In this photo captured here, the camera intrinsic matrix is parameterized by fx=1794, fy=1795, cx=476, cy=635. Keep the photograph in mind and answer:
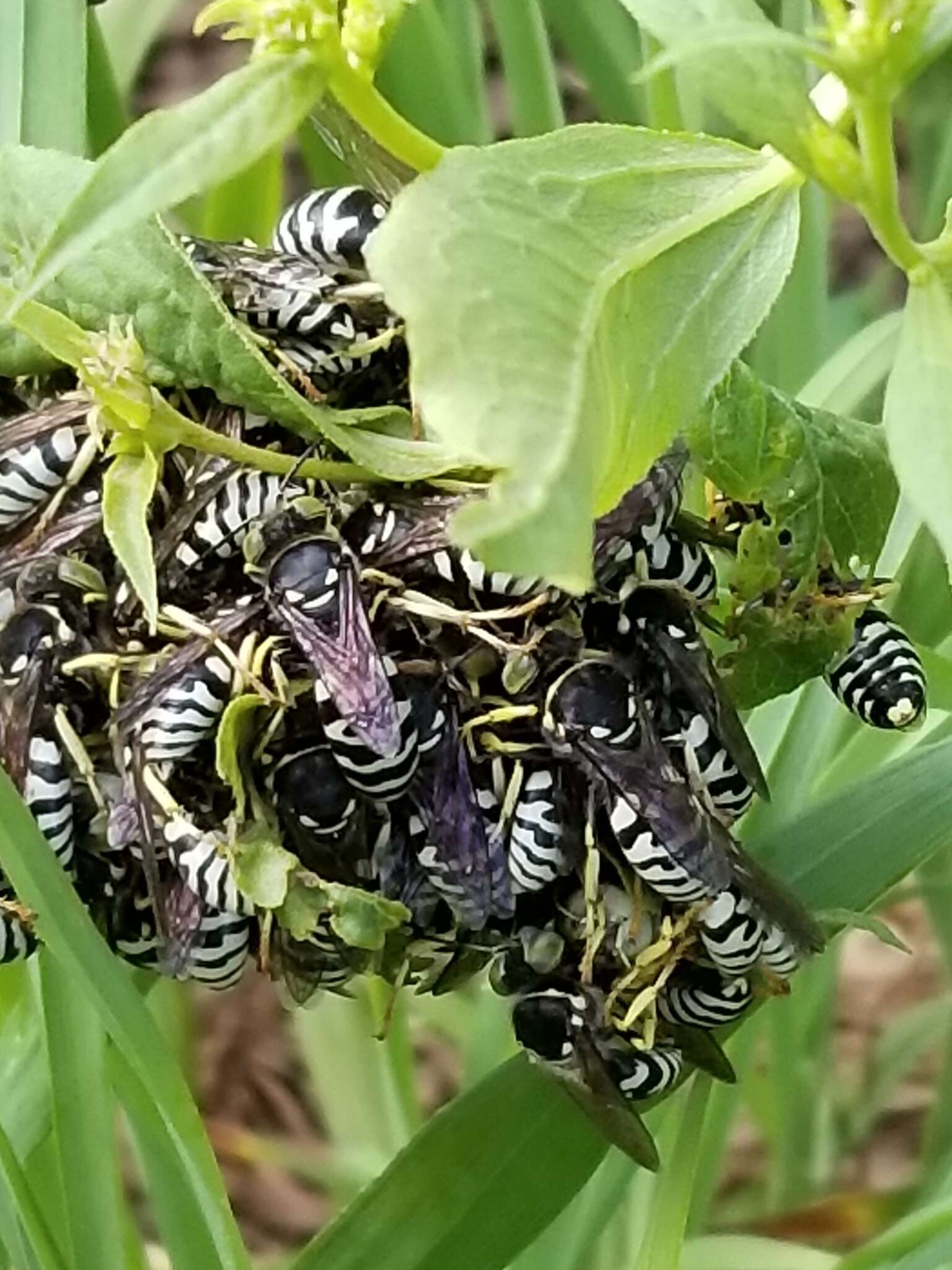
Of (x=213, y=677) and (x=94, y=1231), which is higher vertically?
(x=213, y=677)

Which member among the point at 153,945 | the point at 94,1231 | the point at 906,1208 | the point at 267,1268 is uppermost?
the point at 153,945

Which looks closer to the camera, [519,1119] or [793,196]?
[793,196]

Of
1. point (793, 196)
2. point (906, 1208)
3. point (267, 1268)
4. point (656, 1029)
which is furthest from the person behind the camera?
point (267, 1268)

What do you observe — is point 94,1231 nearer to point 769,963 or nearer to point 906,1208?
point 769,963

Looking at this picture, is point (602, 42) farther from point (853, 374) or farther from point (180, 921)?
point (180, 921)

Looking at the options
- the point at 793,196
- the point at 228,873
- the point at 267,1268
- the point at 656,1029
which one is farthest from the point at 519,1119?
the point at 267,1268

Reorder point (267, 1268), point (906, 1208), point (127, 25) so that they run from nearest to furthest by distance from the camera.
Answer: point (127, 25) < point (906, 1208) < point (267, 1268)
